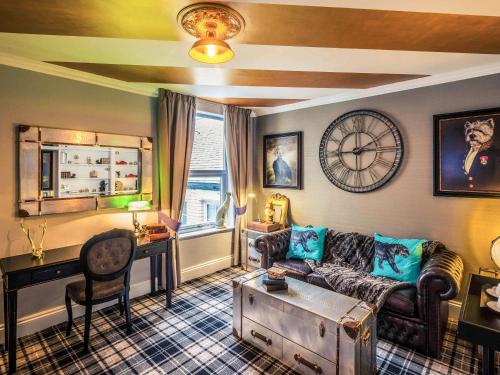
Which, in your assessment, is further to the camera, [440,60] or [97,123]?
[97,123]

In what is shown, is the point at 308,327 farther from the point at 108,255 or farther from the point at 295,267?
the point at 108,255

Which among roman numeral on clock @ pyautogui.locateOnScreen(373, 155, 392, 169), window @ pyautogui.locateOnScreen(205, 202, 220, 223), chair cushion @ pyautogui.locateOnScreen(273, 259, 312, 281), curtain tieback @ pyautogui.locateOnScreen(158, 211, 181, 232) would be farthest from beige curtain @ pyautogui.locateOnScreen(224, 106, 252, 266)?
roman numeral on clock @ pyautogui.locateOnScreen(373, 155, 392, 169)

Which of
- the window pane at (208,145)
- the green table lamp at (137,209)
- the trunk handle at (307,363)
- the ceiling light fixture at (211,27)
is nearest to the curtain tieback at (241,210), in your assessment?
the window pane at (208,145)

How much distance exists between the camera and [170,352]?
7.87ft

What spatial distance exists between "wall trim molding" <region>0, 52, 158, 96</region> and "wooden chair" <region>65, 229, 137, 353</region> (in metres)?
1.68

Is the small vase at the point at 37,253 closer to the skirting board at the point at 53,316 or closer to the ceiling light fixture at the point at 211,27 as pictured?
the skirting board at the point at 53,316

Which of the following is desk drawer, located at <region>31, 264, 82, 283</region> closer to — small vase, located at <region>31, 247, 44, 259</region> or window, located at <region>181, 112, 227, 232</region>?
small vase, located at <region>31, 247, 44, 259</region>

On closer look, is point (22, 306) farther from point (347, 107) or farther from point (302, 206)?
point (347, 107)

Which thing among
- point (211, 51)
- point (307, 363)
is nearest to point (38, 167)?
point (211, 51)

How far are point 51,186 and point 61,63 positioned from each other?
119cm

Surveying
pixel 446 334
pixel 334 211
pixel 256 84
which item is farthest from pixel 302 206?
pixel 446 334

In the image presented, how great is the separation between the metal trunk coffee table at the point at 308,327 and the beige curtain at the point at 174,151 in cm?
151

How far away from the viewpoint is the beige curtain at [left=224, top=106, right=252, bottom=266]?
14.3 feet

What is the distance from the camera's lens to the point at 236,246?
4.57 m
